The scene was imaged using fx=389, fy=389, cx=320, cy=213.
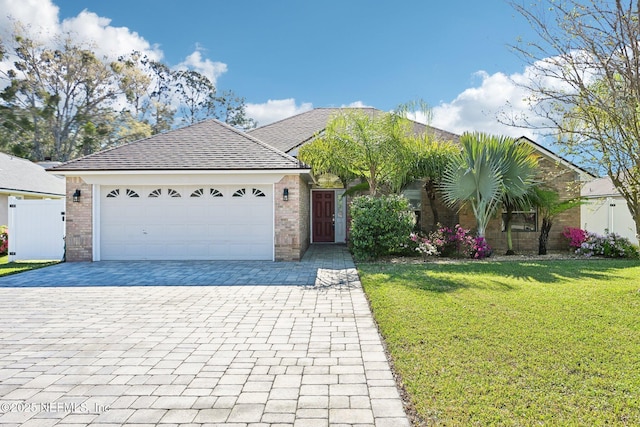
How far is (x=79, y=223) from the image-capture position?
11.8 meters

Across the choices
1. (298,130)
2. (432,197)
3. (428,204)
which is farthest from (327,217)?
(432,197)

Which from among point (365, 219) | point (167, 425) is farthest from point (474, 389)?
point (365, 219)

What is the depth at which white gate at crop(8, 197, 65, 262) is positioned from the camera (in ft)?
40.4

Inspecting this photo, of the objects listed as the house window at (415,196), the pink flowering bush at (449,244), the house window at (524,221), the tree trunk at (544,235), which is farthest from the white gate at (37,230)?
the tree trunk at (544,235)

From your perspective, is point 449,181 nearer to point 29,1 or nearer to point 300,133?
point 300,133

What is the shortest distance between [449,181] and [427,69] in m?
4.73

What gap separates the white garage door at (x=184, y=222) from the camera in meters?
12.0

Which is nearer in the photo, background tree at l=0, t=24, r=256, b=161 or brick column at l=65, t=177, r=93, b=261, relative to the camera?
brick column at l=65, t=177, r=93, b=261

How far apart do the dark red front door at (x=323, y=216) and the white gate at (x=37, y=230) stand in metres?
9.42

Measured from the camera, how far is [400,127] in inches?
468

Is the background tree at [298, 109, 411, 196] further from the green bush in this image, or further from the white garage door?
the white garage door

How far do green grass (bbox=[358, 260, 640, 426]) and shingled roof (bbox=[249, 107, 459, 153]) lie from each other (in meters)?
9.29

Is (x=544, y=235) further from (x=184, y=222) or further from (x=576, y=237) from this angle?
(x=184, y=222)

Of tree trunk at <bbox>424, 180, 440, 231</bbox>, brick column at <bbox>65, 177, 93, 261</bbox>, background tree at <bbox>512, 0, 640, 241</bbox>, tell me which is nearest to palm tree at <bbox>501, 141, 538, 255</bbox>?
tree trunk at <bbox>424, 180, 440, 231</bbox>
